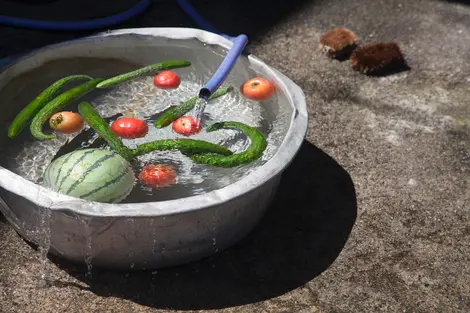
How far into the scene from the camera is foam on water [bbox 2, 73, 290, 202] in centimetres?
316

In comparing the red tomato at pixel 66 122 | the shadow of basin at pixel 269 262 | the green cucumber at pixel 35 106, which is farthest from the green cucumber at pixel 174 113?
the shadow of basin at pixel 269 262

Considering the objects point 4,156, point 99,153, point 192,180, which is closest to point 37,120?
point 4,156

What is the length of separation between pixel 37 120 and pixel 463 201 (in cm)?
227

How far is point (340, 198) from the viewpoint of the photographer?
11.2ft

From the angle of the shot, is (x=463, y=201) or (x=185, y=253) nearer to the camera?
(x=185, y=253)

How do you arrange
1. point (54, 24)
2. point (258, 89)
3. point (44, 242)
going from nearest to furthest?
point (44, 242) < point (258, 89) < point (54, 24)

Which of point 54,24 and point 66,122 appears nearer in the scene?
point 66,122

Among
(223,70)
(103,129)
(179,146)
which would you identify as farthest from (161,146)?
(223,70)

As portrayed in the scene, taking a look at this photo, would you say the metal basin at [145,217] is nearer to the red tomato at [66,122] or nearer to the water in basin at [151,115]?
the water in basin at [151,115]

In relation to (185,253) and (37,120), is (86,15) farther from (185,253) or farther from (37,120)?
(185,253)

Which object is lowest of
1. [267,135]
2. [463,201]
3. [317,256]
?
[463,201]

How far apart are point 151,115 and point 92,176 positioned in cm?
93

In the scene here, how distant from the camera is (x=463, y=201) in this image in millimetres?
3447

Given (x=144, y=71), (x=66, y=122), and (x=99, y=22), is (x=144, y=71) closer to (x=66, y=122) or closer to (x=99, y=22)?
(x=66, y=122)
